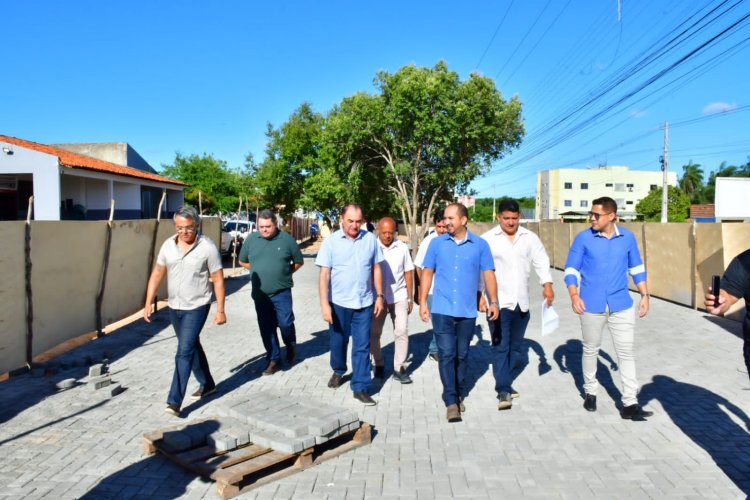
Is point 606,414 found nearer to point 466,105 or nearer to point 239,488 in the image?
point 239,488

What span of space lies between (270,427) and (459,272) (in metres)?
2.07

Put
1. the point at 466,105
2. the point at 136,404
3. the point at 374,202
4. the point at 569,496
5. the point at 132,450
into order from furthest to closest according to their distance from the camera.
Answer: the point at 374,202
the point at 466,105
the point at 136,404
the point at 132,450
the point at 569,496

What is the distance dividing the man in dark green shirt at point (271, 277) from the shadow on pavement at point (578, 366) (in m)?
3.34

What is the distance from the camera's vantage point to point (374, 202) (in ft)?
114

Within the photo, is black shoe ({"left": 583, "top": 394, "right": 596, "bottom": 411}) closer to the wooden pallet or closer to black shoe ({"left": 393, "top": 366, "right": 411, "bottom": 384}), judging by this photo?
black shoe ({"left": 393, "top": 366, "right": 411, "bottom": 384})

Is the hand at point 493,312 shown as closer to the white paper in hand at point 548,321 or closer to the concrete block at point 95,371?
the white paper in hand at point 548,321

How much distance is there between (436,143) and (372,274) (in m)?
21.8

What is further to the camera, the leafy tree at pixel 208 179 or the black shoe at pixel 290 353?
the leafy tree at pixel 208 179

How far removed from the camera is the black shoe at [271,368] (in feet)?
22.8

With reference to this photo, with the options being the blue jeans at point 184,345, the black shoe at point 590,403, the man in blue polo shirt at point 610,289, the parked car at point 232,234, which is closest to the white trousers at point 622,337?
the man in blue polo shirt at point 610,289

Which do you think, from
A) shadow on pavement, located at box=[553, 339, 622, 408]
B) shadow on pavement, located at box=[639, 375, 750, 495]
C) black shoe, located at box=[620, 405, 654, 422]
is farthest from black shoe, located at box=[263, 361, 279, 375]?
shadow on pavement, located at box=[639, 375, 750, 495]

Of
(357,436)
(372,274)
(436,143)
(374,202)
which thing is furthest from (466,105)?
(357,436)

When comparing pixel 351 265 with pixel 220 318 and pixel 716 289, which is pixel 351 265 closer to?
pixel 220 318

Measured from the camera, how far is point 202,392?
19.7 feet
